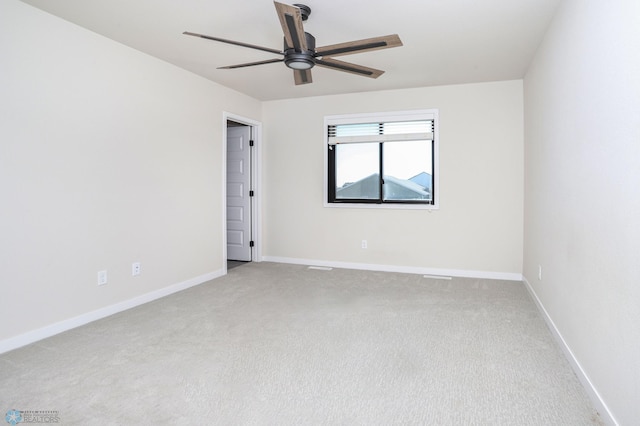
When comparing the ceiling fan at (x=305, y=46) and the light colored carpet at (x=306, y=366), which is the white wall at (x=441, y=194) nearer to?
the light colored carpet at (x=306, y=366)

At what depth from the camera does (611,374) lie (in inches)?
67.8

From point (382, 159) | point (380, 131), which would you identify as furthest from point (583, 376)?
point (380, 131)

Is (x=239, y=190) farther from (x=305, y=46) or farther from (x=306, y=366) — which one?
(x=306, y=366)

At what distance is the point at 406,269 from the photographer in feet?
16.5

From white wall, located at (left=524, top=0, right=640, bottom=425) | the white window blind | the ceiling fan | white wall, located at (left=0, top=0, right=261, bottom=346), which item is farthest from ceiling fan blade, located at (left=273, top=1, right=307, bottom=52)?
the white window blind

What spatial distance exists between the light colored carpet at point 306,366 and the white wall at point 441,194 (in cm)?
119

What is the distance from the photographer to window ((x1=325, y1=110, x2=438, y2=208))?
195 inches

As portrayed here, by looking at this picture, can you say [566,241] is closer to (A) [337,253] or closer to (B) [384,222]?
(B) [384,222]

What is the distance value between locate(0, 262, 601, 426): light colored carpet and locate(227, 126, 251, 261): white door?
2100 millimetres

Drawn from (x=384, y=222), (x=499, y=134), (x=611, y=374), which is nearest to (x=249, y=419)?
(x=611, y=374)

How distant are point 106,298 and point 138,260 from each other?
1.49ft

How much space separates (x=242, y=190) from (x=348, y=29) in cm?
325

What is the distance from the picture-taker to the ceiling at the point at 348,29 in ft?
8.93

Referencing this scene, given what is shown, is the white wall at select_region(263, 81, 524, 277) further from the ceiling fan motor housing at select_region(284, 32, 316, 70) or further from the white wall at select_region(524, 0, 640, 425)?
the ceiling fan motor housing at select_region(284, 32, 316, 70)
